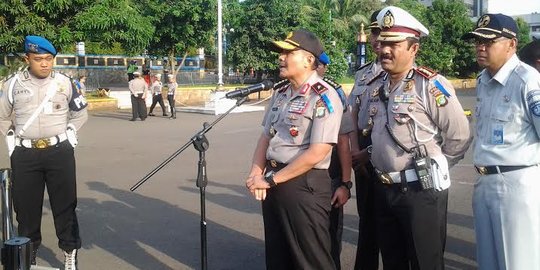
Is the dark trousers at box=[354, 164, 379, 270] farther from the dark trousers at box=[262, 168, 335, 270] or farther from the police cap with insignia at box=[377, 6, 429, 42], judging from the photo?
the police cap with insignia at box=[377, 6, 429, 42]

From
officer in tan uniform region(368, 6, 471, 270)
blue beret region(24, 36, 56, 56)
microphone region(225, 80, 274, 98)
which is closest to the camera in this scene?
officer in tan uniform region(368, 6, 471, 270)

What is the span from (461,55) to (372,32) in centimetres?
4447

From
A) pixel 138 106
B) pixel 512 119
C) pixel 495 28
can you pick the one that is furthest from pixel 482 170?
pixel 138 106

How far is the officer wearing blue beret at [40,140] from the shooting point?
14.1 feet

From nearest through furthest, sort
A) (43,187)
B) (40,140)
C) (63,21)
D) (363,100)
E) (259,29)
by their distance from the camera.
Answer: (363,100) < (40,140) < (43,187) < (63,21) < (259,29)

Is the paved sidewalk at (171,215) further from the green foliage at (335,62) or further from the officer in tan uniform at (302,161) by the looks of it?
the green foliage at (335,62)

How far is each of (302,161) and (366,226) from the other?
118cm

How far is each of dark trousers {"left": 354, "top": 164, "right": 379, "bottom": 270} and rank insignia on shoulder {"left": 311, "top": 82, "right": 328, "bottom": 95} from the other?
2.95ft

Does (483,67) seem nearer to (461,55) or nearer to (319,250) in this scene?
(319,250)

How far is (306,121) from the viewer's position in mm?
3209

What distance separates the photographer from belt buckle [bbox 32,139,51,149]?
4312mm

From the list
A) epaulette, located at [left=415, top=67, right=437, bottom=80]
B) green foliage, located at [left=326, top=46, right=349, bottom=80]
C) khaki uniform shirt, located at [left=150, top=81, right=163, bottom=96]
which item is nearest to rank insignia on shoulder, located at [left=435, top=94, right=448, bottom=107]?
epaulette, located at [left=415, top=67, right=437, bottom=80]

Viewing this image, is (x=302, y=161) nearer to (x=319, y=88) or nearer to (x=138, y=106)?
(x=319, y=88)

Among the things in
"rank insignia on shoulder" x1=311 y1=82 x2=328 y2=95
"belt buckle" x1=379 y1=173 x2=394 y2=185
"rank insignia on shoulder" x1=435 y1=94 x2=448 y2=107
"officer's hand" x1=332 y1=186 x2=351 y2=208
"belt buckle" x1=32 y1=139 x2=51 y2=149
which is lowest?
"officer's hand" x1=332 y1=186 x2=351 y2=208
